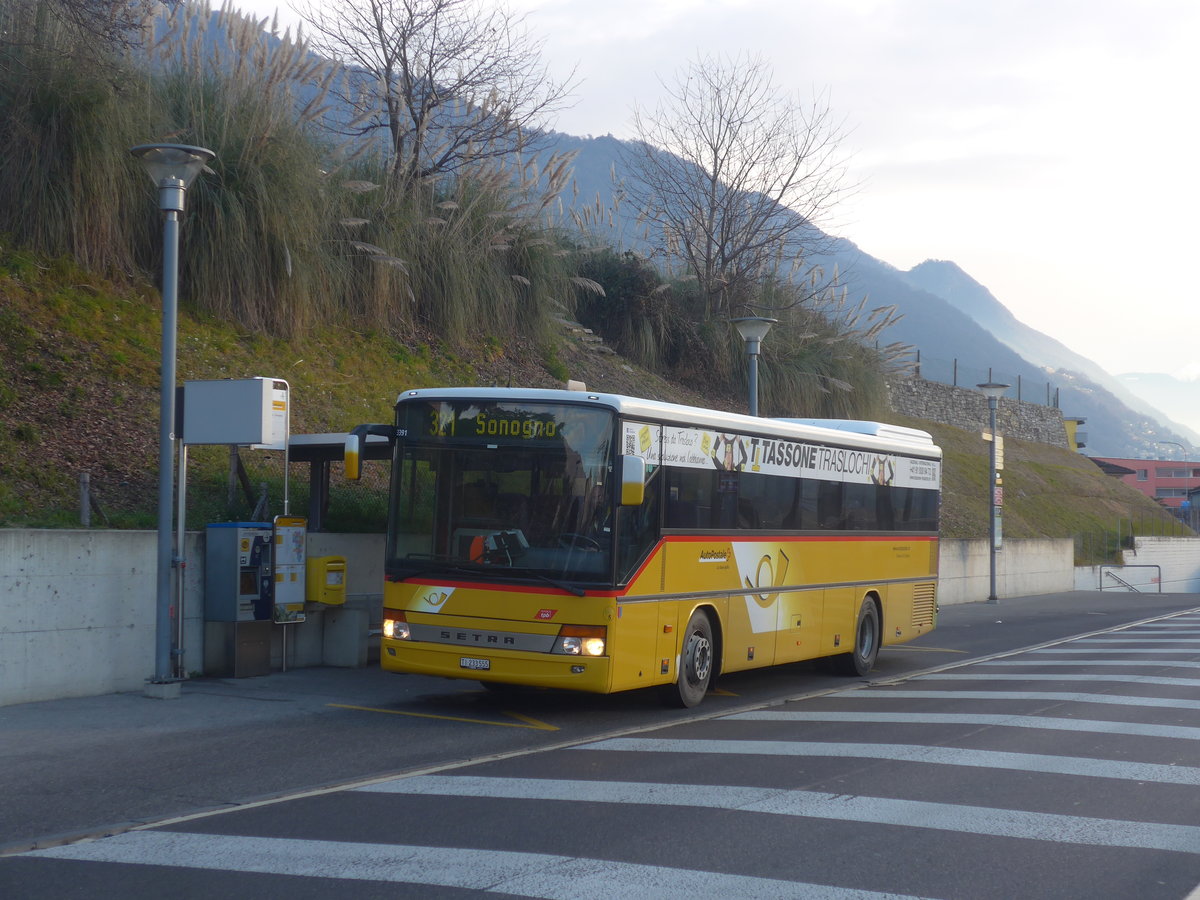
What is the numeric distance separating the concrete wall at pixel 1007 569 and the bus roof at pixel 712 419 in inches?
465

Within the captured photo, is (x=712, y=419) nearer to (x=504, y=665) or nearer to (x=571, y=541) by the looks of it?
(x=571, y=541)

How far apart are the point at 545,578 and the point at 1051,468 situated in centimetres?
4682

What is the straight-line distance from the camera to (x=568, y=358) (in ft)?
86.0

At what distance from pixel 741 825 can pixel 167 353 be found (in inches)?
294

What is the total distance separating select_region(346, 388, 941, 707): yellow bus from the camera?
10.6 metres

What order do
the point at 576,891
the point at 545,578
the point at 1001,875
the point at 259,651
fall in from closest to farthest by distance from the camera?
the point at 576,891, the point at 1001,875, the point at 545,578, the point at 259,651

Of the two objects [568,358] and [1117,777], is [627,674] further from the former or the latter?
[568,358]

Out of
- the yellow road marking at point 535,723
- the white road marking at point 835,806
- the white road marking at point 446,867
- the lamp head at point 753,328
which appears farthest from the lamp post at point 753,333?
the white road marking at point 446,867

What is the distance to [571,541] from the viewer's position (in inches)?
422

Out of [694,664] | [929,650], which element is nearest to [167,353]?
[694,664]

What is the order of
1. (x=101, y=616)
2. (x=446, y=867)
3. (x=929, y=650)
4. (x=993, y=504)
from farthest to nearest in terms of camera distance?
(x=993, y=504) < (x=929, y=650) < (x=101, y=616) < (x=446, y=867)

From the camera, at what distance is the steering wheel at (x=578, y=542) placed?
10.7 m

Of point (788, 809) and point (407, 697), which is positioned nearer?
point (788, 809)

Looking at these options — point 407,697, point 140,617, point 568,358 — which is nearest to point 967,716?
point 407,697
